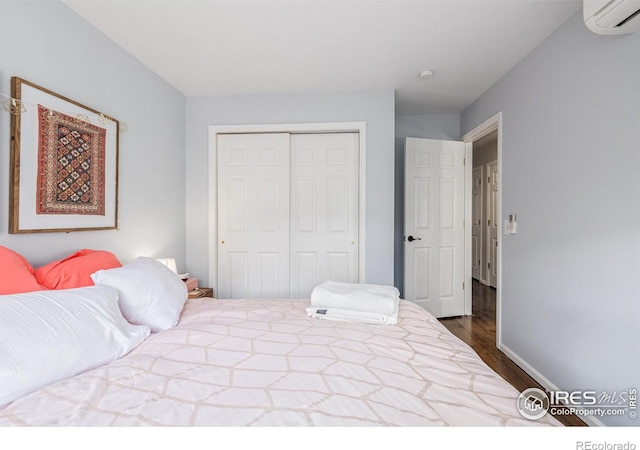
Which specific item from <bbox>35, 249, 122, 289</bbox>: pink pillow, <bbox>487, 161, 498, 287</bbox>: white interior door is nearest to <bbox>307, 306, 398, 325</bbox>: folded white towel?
<bbox>35, 249, 122, 289</bbox>: pink pillow

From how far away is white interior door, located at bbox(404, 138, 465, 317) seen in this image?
328 cm

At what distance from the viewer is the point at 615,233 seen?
1.50 metres

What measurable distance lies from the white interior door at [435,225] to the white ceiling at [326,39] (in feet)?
2.53

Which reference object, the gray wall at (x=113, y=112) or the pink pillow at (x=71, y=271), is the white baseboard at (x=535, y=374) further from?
the gray wall at (x=113, y=112)

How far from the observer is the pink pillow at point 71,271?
52.9 inches

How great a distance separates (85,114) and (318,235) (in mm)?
2078

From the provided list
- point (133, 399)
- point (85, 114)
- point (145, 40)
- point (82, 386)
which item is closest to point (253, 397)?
point (133, 399)

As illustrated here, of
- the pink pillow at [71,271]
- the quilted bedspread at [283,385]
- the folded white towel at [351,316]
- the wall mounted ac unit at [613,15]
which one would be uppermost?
the wall mounted ac unit at [613,15]

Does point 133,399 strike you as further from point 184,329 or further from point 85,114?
point 85,114

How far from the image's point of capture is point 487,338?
2842 millimetres

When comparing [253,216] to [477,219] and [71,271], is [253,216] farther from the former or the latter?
[477,219]

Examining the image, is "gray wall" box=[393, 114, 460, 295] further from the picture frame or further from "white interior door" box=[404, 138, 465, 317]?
the picture frame

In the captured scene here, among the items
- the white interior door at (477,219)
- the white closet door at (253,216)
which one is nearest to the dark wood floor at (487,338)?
the white interior door at (477,219)

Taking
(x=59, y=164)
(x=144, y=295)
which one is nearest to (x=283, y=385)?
(x=144, y=295)
